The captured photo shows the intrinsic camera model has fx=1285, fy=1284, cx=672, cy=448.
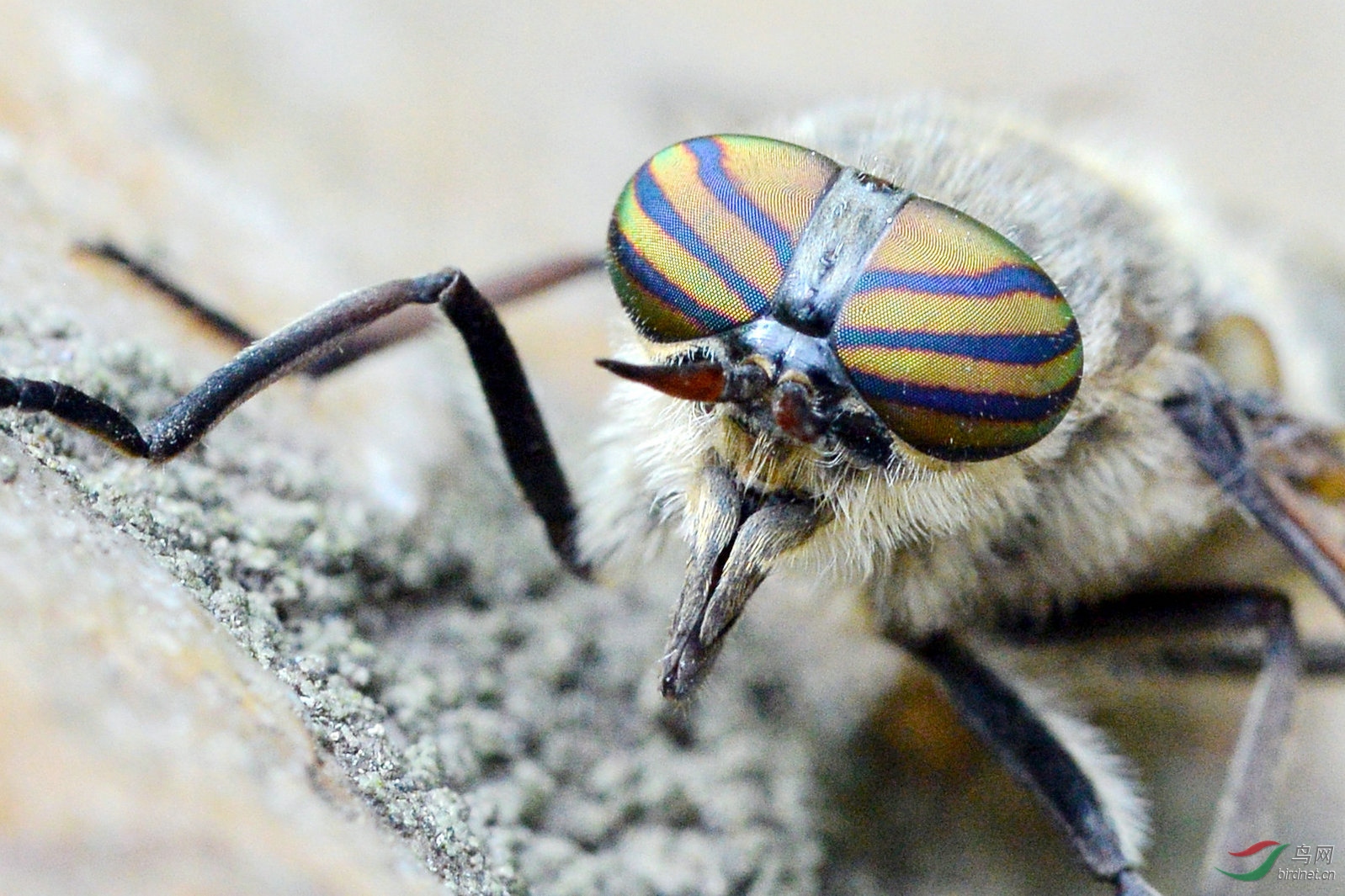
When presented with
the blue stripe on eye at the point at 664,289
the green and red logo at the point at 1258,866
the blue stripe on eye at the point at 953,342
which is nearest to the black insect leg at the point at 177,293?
the blue stripe on eye at the point at 664,289

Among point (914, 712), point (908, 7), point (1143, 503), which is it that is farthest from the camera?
point (908, 7)

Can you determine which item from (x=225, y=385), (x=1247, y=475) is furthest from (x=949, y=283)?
(x=225, y=385)

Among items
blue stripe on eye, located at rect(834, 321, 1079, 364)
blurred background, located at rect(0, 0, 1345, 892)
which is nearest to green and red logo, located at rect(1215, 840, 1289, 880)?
blurred background, located at rect(0, 0, 1345, 892)

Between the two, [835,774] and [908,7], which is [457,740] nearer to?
[835,774]

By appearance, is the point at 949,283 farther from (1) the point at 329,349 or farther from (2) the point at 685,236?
(1) the point at 329,349

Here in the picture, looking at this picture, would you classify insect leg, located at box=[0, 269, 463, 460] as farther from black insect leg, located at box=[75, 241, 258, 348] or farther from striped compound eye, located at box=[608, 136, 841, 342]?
black insect leg, located at box=[75, 241, 258, 348]

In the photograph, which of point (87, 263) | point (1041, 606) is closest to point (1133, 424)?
point (1041, 606)

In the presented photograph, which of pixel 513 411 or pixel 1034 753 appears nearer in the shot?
pixel 513 411
